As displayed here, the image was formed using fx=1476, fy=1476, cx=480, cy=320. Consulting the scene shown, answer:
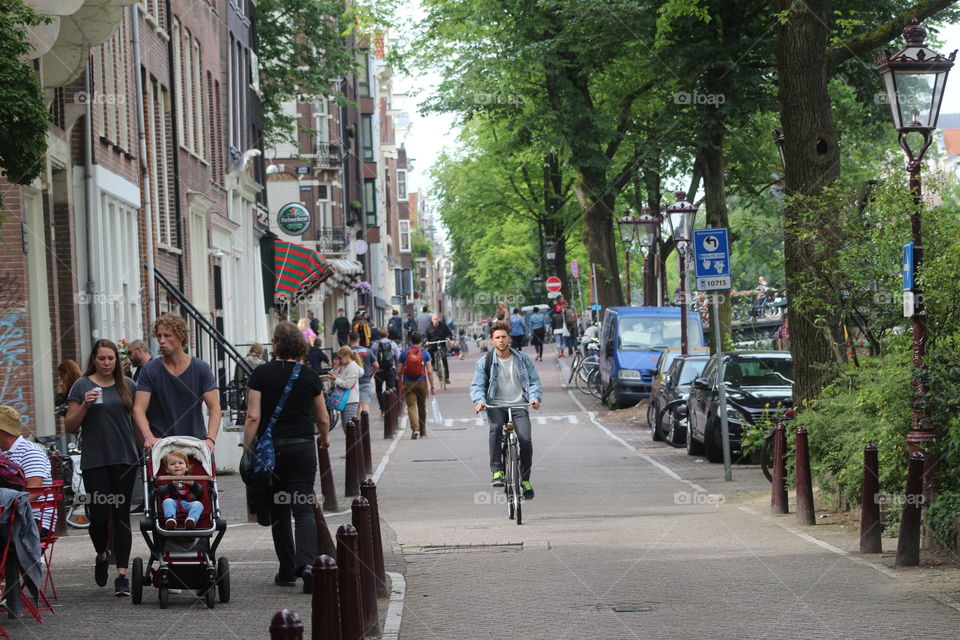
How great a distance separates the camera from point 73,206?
1894cm

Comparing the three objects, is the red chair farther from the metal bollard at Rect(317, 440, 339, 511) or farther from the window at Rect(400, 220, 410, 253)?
the window at Rect(400, 220, 410, 253)

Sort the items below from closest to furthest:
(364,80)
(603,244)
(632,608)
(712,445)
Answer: (632,608) → (712,445) → (603,244) → (364,80)

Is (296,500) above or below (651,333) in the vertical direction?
below

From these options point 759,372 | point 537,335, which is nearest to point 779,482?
point 759,372

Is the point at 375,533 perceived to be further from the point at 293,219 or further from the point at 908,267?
the point at 293,219

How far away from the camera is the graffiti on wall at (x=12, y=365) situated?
16.5 meters

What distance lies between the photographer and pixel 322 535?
10211 millimetres

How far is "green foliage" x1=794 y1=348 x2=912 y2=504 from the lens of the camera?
39.6ft

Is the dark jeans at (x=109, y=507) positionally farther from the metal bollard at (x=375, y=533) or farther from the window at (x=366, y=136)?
the window at (x=366, y=136)

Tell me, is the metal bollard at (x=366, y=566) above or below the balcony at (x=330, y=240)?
below

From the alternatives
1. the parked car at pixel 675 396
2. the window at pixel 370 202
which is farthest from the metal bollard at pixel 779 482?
the window at pixel 370 202

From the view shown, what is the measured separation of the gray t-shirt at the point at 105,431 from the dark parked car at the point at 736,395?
11055mm

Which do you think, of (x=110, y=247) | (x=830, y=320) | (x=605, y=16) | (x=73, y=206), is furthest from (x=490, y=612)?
(x=605, y=16)

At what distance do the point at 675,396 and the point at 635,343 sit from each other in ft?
28.5
